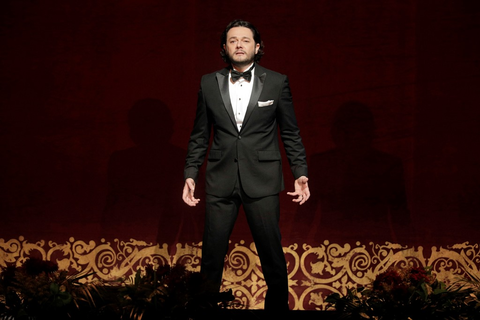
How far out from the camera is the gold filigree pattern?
350cm

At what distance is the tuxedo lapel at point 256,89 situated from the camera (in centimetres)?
271

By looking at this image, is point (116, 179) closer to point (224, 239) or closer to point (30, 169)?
point (30, 169)

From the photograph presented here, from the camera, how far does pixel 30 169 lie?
3689mm

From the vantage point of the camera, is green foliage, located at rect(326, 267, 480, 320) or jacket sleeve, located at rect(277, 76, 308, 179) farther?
jacket sleeve, located at rect(277, 76, 308, 179)

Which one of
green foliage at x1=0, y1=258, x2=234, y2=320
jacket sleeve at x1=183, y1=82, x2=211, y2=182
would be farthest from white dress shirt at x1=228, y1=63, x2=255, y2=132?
green foliage at x1=0, y1=258, x2=234, y2=320

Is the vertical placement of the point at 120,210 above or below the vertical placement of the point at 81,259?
above

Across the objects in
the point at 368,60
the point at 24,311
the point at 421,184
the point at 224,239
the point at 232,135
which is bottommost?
the point at 24,311

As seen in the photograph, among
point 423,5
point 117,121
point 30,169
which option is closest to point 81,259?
point 30,169

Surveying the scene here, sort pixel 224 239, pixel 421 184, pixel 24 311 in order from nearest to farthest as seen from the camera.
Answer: pixel 24 311 < pixel 224 239 < pixel 421 184

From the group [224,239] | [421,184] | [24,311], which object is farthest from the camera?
[421,184]

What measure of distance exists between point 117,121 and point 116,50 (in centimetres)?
49

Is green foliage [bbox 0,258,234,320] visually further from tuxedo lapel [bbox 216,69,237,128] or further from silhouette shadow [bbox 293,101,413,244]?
silhouette shadow [bbox 293,101,413,244]

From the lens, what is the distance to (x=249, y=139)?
8.87ft

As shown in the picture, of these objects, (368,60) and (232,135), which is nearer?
(232,135)
